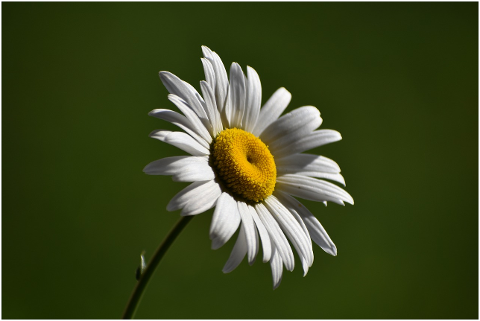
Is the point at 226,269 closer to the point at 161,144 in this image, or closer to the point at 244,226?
the point at 244,226

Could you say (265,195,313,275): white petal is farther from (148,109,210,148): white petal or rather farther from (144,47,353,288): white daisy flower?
(148,109,210,148): white petal

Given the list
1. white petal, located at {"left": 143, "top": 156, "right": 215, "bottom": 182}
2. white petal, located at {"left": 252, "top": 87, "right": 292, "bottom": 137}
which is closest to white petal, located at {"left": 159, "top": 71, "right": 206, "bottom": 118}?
white petal, located at {"left": 143, "top": 156, "right": 215, "bottom": 182}

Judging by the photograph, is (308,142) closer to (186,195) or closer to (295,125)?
(295,125)

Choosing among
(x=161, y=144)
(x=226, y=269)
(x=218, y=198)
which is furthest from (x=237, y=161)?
(x=161, y=144)

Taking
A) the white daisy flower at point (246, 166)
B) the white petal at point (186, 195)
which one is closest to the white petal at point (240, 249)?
the white daisy flower at point (246, 166)

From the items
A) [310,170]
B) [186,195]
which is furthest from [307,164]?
[186,195]
